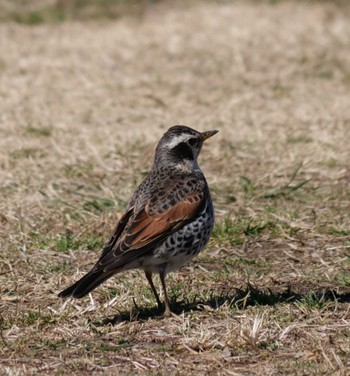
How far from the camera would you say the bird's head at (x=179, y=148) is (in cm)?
799

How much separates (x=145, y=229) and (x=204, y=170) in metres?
3.84

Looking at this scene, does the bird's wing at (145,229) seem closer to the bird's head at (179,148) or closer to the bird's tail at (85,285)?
the bird's tail at (85,285)

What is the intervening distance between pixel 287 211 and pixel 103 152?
264cm

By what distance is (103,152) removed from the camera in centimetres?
1148

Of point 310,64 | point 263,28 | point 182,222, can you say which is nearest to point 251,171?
point 182,222

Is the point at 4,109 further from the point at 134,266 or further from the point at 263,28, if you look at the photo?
the point at 134,266

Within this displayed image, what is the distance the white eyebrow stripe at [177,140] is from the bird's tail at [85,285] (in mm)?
1419

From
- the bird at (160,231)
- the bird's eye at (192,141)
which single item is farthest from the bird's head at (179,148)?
the bird at (160,231)

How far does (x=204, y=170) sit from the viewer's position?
11.0 metres

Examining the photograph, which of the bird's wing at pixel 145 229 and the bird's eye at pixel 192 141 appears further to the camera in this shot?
the bird's eye at pixel 192 141

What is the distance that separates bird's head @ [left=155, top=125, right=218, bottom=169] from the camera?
7.99m

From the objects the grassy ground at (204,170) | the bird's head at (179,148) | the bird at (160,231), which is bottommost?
the grassy ground at (204,170)

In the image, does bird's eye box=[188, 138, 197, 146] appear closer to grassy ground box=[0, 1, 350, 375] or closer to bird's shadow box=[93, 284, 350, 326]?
grassy ground box=[0, 1, 350, 375]

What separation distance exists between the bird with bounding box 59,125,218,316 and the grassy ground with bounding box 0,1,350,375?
1.16ft
